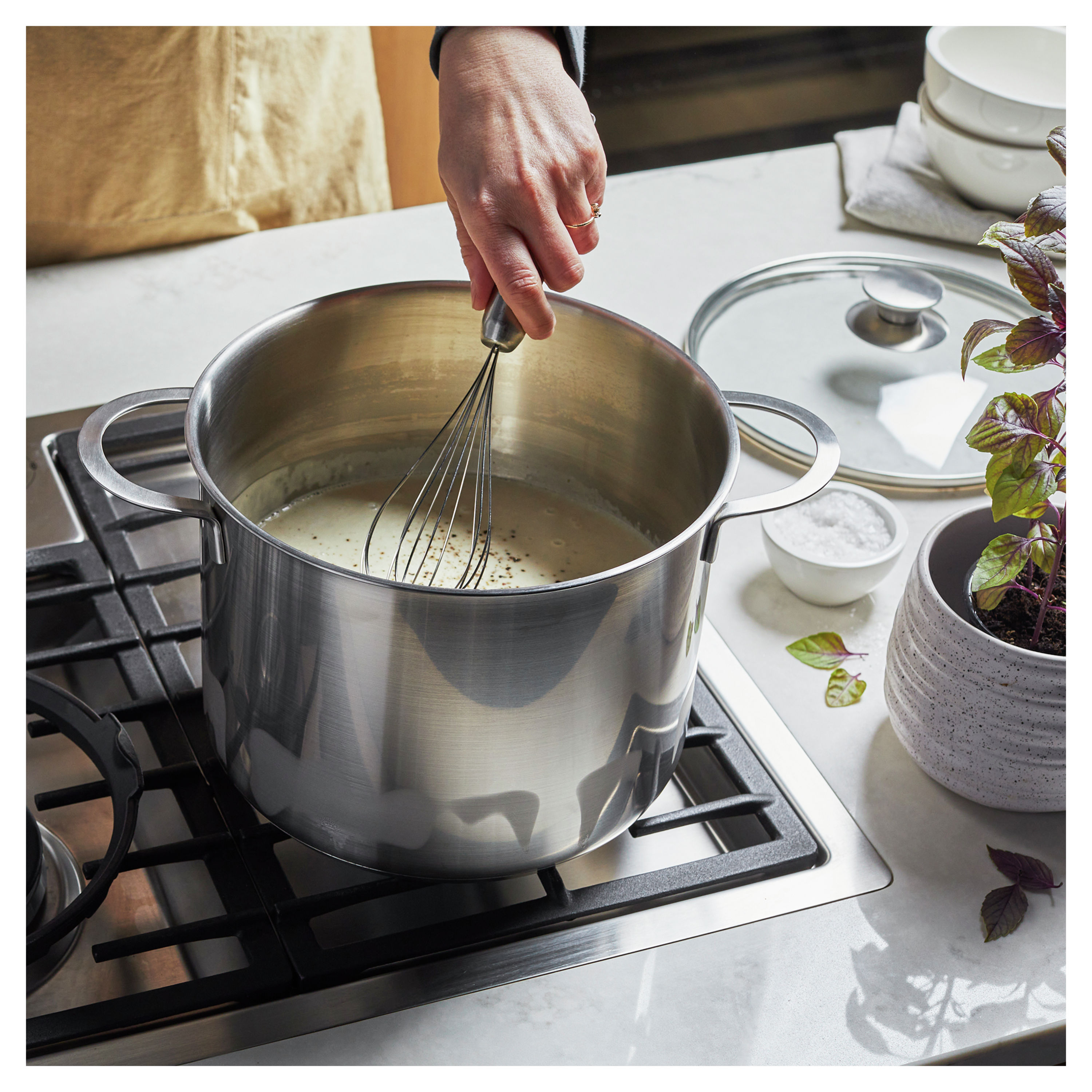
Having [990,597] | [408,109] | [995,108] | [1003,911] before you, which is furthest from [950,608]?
[408,109]

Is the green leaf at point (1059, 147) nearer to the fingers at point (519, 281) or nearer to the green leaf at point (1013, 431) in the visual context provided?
the green leaf at point (1013, 431)

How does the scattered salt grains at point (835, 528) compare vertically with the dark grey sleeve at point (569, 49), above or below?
below

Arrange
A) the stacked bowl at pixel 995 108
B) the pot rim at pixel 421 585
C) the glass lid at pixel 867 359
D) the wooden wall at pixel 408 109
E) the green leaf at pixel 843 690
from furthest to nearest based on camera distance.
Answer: the wooden wall at pixel 408 109, the stacked bowl at pixel 995 108, the glass lid at pixel 867 359, the green leaf at pixel 843 690, the pot rim at pixel 421 585

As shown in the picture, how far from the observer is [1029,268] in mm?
424

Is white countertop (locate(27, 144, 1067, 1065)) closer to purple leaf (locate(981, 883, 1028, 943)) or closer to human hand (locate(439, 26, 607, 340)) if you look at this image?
purple leaf (locate(981, 883, 1028, 943))

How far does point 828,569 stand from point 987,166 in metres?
0.44

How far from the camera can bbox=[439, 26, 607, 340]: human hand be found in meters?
0.50

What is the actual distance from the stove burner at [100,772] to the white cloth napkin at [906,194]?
0.70m

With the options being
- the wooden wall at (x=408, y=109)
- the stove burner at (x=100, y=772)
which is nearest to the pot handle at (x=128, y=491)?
the stove burner at (x=100, y=772)

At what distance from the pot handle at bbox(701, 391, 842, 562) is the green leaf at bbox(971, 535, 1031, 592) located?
7 centimetres

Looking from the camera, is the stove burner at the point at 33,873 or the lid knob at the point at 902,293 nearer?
the stove burner at the point at 33,873

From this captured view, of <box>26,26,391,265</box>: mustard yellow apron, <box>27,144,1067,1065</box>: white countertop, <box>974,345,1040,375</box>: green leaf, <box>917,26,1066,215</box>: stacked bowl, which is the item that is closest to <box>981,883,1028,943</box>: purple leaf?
<box>27,144,1067,1065</box>: white countertop

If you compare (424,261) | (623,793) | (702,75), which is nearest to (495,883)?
(623,793)

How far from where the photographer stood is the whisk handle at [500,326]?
0.49 metres
